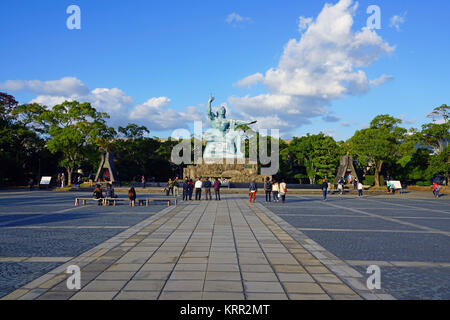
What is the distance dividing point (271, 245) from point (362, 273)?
2.52 m

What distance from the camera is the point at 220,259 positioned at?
6.46 metres

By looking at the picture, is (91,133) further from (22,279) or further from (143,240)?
(22,279)

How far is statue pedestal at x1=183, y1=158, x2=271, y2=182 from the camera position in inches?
1576

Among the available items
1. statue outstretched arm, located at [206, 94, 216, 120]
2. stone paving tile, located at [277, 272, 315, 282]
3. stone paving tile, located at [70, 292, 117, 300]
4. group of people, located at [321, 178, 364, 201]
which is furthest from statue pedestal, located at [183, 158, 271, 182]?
stone paving tile, located at [70, 292, 117, 300]

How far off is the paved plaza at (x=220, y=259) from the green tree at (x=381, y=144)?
119 feet

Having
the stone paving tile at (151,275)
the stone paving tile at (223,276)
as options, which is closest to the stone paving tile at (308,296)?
the stone paving tile at (223,276)

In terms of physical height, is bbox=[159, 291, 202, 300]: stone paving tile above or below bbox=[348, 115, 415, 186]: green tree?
below

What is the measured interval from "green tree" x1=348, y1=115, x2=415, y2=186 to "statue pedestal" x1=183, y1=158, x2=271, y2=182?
650 inches

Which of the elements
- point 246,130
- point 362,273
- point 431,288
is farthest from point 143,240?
point 246,130

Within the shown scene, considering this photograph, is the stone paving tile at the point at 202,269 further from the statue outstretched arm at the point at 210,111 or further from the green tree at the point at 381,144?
the green tree at the point at 381,144

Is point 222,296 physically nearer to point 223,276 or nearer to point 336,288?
point 223,276

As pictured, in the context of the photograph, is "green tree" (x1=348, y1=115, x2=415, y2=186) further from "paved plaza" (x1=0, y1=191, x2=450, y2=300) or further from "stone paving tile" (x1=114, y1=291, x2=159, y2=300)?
"stone paving tile" (x1=114, y1=291, x2=159, y2=300)

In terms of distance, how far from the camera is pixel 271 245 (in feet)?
26.1

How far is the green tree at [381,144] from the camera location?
4528cm
